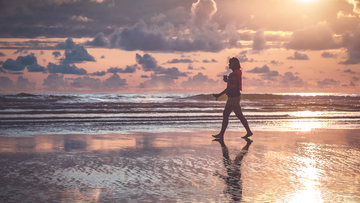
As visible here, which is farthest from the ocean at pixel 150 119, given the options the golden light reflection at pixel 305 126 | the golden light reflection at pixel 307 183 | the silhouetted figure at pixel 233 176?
the golden light reflection at pixel 307 183

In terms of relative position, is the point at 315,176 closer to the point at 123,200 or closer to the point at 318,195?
the point at 318,195

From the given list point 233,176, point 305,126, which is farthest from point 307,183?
point 305,126

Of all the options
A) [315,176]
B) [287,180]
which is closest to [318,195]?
[287,180]

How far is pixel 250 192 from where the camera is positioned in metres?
3.33

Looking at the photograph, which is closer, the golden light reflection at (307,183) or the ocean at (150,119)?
the golden light reflection at (307,183)

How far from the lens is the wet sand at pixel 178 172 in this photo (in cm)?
326

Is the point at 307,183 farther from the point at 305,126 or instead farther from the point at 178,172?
the point at 305,126

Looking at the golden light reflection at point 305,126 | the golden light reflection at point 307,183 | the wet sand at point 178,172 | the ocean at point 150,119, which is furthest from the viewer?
the ocean at point 150,119

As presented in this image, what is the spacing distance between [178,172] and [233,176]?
2.65 ft

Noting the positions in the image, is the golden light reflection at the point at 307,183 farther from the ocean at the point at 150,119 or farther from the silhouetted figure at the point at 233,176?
the ocean at the point at 150,119

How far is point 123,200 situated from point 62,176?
Result: 1.47 m

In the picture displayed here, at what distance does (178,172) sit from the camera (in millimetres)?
4344

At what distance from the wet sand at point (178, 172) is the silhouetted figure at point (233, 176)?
0.4 inches

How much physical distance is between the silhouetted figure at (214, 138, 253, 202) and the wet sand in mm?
11
